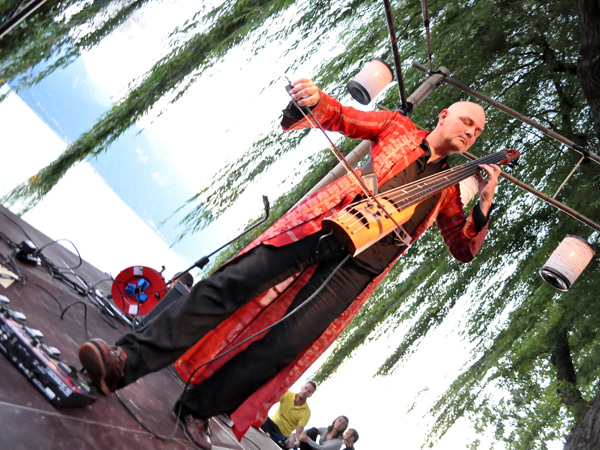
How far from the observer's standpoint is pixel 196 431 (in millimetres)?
1807

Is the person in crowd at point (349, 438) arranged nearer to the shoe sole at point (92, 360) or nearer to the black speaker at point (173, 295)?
the black speaker at point (173, 295)

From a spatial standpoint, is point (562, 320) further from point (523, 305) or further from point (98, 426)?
point (98, 426)

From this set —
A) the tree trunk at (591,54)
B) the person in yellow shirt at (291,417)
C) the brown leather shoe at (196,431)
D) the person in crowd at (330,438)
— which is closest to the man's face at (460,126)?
the brown leather shoe at (196,431)

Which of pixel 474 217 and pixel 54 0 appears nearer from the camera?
pixel 474 217

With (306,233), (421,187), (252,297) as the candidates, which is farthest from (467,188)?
(252,297)

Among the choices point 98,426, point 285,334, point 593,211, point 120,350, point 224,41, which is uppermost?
point 593,211

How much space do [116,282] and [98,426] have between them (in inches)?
63.5

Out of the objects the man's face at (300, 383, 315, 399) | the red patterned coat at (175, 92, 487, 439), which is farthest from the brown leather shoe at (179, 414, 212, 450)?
the man's face at (300, 383, 315, 399)

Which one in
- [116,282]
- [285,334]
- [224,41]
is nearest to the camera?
[285,334]

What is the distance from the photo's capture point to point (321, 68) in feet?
12.2

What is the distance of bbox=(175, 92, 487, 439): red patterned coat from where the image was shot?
1884 millimetres

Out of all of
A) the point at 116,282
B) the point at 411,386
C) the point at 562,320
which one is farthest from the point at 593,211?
the point at 116,282

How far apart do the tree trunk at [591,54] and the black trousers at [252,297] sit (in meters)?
2.29

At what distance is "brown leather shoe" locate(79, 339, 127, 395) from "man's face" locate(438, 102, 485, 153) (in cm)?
125
